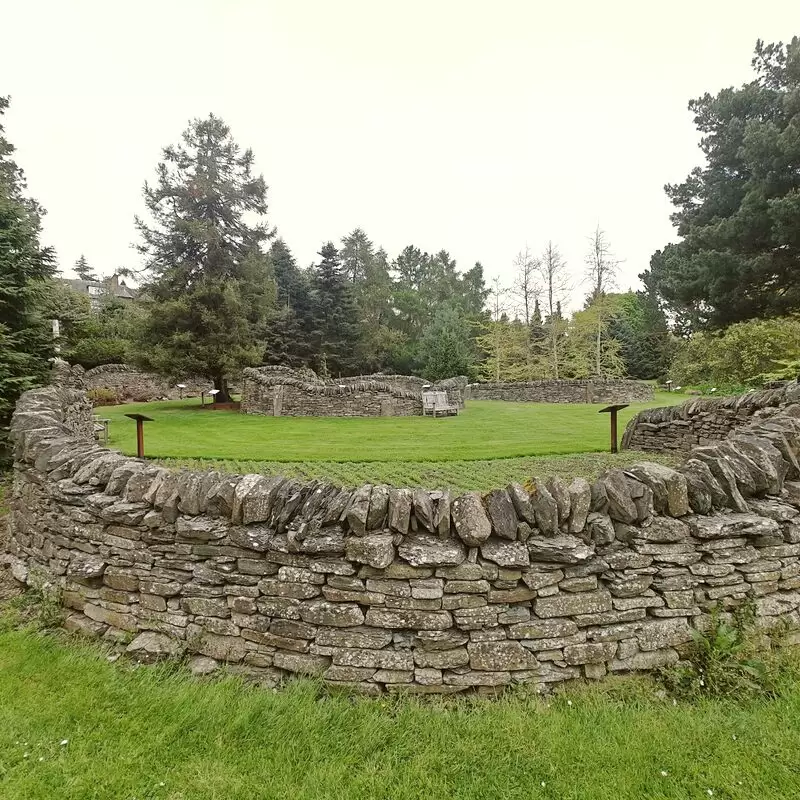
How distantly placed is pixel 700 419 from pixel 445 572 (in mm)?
8093

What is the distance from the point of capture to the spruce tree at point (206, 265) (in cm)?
1989

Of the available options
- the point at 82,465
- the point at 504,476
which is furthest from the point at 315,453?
the point at 82,465

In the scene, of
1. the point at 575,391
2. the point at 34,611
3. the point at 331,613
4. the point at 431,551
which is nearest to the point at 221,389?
the point at 34,611

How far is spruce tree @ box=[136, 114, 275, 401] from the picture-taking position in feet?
65.3

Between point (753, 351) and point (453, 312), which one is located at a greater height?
point (453, 312)

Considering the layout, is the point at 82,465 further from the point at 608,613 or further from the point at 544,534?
the point at 608,613

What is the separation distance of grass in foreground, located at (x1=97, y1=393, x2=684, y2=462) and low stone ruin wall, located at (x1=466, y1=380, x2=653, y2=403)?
9.95 meters

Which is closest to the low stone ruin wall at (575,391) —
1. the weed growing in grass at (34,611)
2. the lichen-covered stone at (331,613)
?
the lichen-covered stone at (331,613)

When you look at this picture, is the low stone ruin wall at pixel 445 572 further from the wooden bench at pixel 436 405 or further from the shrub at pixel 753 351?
the wooden bench at pixel 436 405

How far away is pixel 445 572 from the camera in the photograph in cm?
279

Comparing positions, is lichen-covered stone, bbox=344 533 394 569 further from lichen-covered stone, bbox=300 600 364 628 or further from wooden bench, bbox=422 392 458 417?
wooden bench, bbox=422 392 458 417

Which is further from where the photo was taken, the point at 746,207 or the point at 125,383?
the point at 125,383

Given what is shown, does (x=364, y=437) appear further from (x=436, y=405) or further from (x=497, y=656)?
(x=497, y=656)

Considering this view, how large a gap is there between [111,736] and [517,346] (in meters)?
36.5
